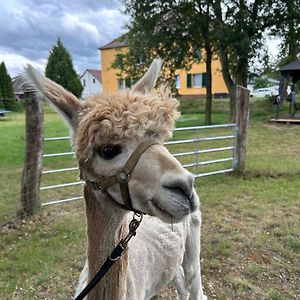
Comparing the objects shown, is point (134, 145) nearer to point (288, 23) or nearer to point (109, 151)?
point (109, 151)

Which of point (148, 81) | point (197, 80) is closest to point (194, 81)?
Result: point (197, 80)

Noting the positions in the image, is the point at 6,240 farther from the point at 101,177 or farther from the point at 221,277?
the point at 101,177

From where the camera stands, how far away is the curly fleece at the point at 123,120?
63.0 inches

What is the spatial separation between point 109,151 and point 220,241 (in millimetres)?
3306

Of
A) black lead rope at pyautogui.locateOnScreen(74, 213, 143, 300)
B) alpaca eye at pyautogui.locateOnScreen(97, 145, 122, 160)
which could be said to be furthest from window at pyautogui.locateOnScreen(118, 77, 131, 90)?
black lead rope at pyautogui.locateOnScreen(74, 213, 143, 300)

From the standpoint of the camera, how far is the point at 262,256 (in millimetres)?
4215

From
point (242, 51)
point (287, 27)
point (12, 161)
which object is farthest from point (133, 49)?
point (12, 161)

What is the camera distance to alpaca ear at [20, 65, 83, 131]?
5.59 ft

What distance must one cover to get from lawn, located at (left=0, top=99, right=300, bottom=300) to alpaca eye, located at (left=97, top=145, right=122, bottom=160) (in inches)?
27.0

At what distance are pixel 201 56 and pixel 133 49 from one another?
4.16 meters

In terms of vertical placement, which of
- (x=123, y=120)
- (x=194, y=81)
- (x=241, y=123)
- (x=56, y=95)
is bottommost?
(x=241, y=123)

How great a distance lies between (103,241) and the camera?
6.15 feet

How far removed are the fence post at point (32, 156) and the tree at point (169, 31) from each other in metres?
12.7

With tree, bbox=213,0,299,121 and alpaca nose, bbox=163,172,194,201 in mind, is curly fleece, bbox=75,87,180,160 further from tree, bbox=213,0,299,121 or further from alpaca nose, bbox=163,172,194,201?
tree, bbox=213,0,299,121
